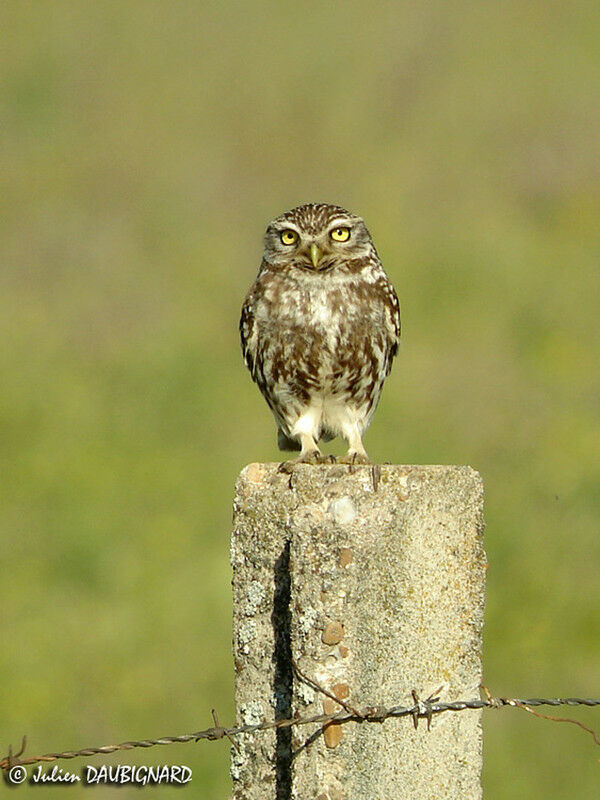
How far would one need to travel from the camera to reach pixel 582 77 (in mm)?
18578

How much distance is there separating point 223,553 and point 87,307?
561 cm

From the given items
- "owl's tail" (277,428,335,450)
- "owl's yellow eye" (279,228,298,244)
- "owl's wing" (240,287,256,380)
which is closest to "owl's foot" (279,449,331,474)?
"owl's tail" (277,428,335,450)

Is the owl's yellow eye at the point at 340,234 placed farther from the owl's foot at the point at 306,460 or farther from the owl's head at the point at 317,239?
the owl's foot at the point at 306,460

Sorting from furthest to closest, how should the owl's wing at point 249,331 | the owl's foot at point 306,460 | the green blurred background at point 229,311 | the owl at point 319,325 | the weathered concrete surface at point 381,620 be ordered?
the green blurred background at point 229,311
the owl's wing at point 249,331
the owl at point 319,325
the owl's foot at point 306,460
the weathered concrete surface at point 381,620

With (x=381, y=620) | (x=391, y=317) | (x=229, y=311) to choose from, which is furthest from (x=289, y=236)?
(x=229, y=311)

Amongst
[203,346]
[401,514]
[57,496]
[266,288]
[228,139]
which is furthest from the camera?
[228,139]

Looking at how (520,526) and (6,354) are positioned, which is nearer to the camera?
(520,526)

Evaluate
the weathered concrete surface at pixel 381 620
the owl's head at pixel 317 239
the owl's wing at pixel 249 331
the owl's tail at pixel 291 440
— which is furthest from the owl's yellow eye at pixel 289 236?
the weathered concrete surface at pixel 381 620

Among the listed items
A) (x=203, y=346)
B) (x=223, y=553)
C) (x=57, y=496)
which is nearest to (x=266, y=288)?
(x=223, y=553)

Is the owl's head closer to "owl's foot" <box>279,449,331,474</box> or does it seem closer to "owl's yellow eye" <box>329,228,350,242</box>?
"owl's yellow eye" <box>329,228,350,242</box>

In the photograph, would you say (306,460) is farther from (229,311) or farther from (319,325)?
(229,311)

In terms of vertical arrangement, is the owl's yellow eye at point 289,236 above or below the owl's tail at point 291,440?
above

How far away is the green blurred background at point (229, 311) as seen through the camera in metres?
7.97

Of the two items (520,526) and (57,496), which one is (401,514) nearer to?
(520,526)
